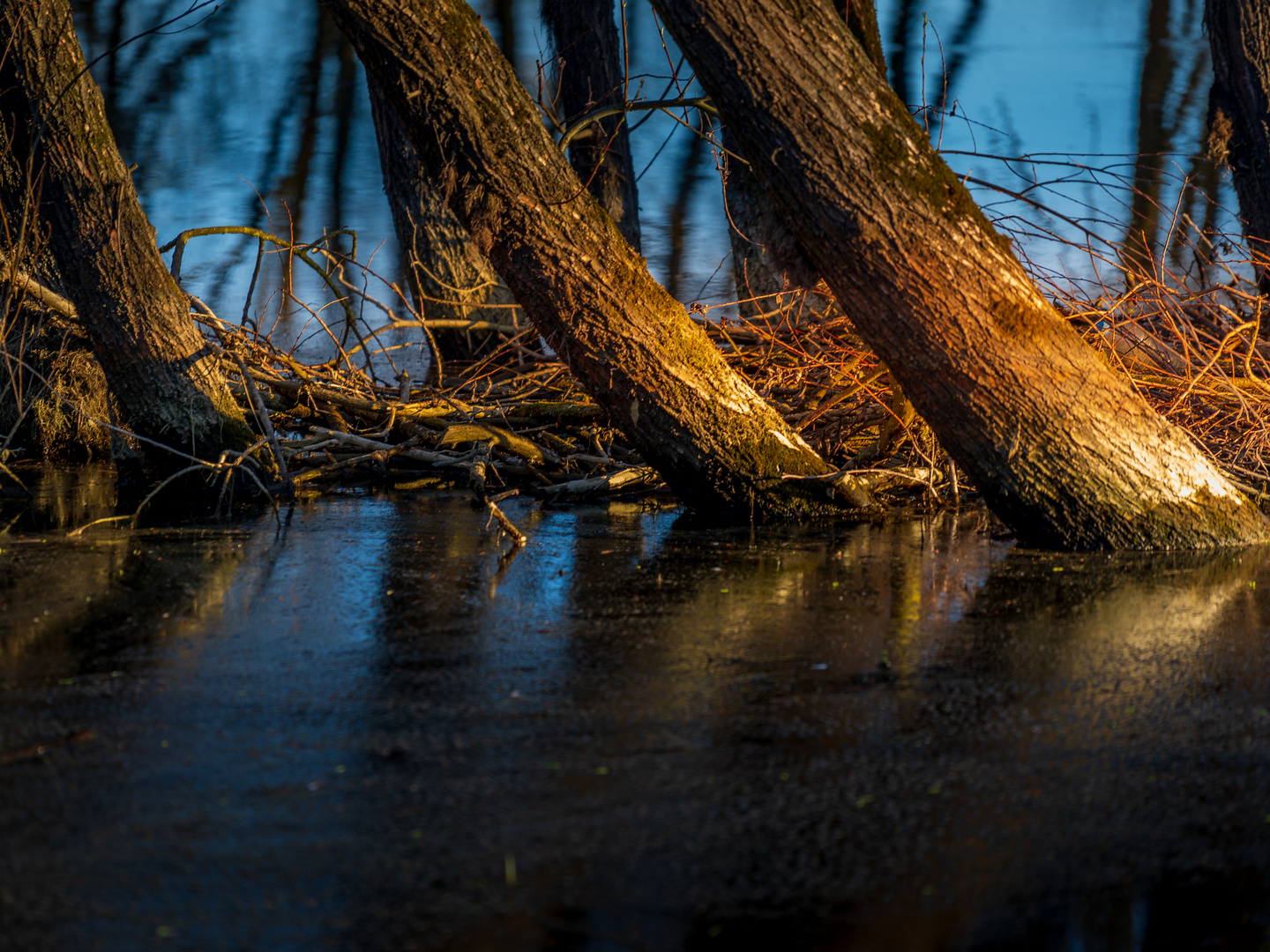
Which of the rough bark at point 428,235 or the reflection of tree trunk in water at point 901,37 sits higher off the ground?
the reflection of tree trunk in water at point 901,37

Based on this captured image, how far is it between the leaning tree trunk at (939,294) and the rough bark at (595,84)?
19.2 ft

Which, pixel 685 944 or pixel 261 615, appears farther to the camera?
pixel 261 615

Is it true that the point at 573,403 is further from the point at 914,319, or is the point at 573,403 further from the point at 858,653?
the point at 858,653

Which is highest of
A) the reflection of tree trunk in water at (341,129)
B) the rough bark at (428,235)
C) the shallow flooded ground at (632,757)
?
the reflection of tree trunk in water at (341,129)

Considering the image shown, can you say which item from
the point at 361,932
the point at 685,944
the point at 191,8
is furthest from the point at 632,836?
the point at 191,8

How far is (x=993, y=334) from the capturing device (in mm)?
4801

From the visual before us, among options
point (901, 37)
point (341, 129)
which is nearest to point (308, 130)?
point (341, 129)

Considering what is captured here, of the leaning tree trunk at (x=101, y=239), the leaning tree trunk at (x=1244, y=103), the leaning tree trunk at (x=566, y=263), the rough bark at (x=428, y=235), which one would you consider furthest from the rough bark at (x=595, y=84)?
the leaning tree trunk at (x=566, y=263)

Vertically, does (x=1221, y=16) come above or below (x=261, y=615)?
above

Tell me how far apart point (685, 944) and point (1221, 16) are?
865 cm

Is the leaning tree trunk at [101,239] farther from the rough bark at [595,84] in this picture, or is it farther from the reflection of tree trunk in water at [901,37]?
the reflection of tree trunk in water at [901,37]

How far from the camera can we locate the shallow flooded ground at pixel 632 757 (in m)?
2.00

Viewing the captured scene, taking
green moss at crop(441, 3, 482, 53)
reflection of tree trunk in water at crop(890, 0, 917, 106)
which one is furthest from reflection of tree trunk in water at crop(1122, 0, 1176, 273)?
green moss at crop(441, 3, 482, 53)

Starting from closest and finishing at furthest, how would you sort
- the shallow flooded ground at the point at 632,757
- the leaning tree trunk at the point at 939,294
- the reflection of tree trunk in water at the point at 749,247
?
the shallow flooded ground at the point at 632,757, the leaning tree trunk at the point at 939,294, the reflection of tree trunk in water at the point at 749,247
